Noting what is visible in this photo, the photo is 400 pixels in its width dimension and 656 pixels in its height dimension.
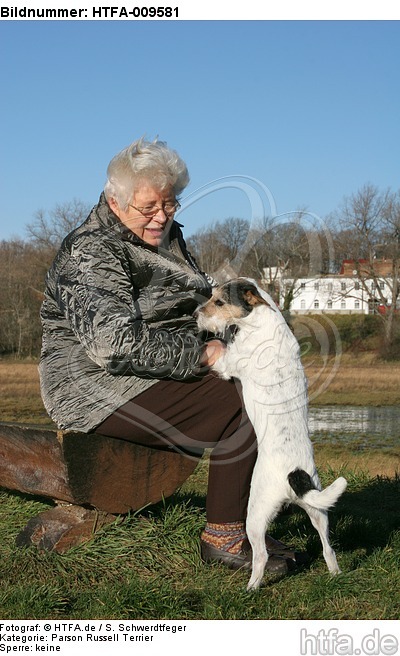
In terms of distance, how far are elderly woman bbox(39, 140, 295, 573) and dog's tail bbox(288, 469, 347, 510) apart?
0.51 m

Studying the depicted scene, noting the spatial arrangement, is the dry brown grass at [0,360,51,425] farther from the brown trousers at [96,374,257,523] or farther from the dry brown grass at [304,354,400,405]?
the brown trousers at [96,374,257,523]

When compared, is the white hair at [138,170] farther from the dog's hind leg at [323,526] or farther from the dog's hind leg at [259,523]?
the dog's hind leg at [323,526]

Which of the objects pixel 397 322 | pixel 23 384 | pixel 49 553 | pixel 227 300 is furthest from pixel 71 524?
pixel 397 322

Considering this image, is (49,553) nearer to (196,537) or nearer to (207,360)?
(196,537)

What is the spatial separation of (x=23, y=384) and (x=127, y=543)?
2219 cm

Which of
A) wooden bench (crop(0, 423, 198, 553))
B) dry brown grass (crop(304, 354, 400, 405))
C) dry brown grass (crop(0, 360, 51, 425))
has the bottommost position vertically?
dry brown grass (crop(304, 354, 400, 405))

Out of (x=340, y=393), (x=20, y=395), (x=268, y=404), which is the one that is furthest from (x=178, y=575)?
(x=340, y=393)

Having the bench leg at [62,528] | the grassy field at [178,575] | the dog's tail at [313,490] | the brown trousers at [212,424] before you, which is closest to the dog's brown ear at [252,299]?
the brown trousers at [212,424]

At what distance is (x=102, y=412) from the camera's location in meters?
4.54

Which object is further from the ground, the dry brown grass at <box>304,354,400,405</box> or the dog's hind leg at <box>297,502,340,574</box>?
the dog's hind leg at <box>297,502,340,574</box>

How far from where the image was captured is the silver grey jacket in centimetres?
429

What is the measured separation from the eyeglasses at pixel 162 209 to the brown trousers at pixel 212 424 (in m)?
1.08

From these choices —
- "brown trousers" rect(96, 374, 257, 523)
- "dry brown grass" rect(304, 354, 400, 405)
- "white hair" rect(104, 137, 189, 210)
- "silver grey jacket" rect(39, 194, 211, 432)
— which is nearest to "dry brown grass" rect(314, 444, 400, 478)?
"dry brown grass" rect(304, 354, 400, 405)

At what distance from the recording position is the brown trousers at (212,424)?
177 inches
